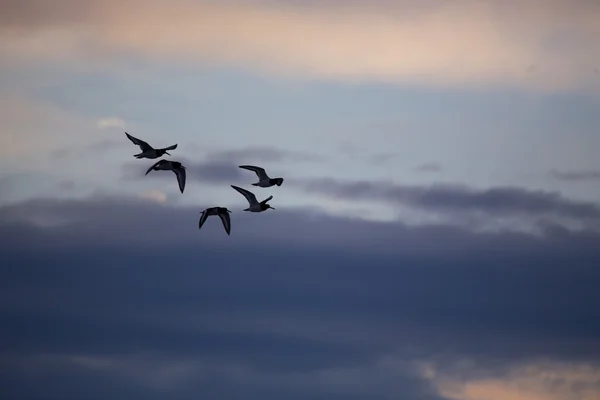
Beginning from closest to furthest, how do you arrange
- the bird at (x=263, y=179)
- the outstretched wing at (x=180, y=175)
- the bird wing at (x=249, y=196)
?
the bird at (x=263, y=179) < the outstretched wing at (x=180, y=175) < the bird wing at (x=249, y=196)

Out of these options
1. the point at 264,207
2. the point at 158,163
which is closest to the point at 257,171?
the point at 264,207

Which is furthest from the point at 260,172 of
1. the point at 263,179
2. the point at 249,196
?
the point at 249,196

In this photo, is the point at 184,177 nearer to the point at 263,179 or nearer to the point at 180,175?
the point at 180,175

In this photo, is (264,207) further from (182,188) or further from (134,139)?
(134,139)

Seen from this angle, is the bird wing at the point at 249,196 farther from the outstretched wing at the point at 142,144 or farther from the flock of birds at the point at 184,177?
the outstretched wing at the point at 142,144

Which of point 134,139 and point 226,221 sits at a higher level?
point 134,139

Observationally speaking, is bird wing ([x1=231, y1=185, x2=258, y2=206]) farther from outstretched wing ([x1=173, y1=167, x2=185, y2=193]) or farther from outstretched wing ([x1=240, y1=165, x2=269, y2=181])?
outstretched wing ([x1=173, y1=167, x2=185, y2=193])

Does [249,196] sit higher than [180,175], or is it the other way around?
[180,175]

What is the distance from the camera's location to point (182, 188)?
121 meters

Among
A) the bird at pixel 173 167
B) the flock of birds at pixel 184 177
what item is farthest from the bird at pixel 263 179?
the bird at pixel 173 167

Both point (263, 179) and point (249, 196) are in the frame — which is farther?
point (249, 196)

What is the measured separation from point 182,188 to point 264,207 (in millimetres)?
10201

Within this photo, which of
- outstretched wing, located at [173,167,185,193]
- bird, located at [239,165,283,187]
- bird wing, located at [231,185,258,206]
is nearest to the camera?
bird, located at [239,165,283,187]

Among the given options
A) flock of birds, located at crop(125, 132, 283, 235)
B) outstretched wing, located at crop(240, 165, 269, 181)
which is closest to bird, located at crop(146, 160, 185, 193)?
flock of birds, located at crop(125, 132, 283, 235)
